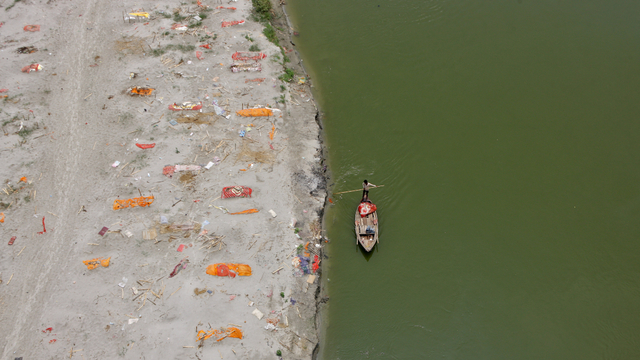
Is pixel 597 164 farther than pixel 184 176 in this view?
Yes

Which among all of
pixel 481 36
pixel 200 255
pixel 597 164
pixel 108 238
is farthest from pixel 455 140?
pixel 108 238

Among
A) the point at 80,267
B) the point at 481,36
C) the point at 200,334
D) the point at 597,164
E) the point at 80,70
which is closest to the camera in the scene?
the point at 200,334

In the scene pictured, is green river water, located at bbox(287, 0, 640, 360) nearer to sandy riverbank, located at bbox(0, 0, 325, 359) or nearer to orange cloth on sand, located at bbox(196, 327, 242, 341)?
sandy riverbank, located at bbox(0, 0, 325, 359)

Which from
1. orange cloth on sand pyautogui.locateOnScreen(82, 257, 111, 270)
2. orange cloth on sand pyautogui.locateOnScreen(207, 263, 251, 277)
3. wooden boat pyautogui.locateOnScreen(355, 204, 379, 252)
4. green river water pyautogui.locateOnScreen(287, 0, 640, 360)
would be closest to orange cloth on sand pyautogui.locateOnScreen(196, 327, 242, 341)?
orange cloth on sand pyautogui.locateOnScreen(207, 263, 251, 277)

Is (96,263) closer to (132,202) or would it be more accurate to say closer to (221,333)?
(132,202)

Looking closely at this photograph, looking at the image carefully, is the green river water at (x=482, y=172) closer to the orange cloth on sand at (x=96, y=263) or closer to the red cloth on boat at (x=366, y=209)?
the red cloth on boat at (x=366, y=209)

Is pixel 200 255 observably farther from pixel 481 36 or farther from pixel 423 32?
pixel 481 36

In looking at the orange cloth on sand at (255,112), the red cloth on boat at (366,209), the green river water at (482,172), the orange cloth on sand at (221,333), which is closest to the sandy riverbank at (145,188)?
the orange cloth on sand at (221,333)
